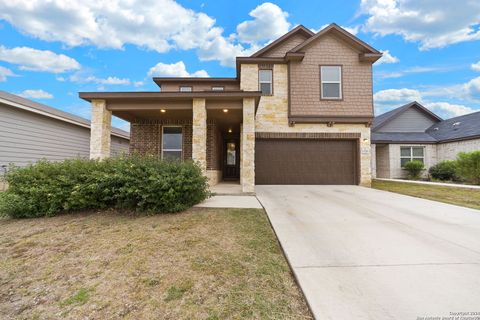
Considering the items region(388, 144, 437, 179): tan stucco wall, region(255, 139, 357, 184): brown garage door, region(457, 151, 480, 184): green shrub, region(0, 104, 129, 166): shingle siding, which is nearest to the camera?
region(0, 104, 129, 166): shingle siding

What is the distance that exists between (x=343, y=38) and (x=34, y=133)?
15342 millimetres

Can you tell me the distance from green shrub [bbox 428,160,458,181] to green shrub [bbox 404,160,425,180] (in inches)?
27.0

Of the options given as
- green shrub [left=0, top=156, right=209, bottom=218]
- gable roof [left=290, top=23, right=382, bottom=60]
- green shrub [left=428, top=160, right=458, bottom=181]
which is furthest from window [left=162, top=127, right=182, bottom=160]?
green shrub [left=428, top=160, right=458, bottom=181]

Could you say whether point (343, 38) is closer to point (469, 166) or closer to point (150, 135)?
point (469, 166)

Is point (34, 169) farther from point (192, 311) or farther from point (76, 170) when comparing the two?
point (192, 311)

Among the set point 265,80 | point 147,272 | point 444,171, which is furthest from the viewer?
point 444,171

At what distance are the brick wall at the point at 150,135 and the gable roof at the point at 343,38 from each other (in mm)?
6546

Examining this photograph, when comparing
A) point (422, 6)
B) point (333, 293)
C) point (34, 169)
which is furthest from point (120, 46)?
point (333, 293)

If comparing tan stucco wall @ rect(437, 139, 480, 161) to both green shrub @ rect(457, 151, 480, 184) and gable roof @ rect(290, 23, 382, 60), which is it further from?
gable roof @ rect(290, 23, 382, 60)

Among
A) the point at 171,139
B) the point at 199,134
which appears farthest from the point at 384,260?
the point at 171,139

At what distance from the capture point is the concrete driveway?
184 cm

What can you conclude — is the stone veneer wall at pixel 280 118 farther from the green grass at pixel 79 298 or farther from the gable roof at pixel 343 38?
the green grass at pixel 79 298

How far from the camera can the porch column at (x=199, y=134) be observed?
7165mm

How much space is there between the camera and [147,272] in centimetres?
245
